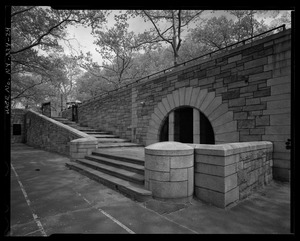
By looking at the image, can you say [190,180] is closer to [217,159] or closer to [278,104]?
[217,159]

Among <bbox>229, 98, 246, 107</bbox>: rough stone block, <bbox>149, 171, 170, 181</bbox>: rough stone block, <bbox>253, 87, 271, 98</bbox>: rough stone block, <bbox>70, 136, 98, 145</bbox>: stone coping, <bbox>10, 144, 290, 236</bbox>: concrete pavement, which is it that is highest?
<bbox>253, 87, 271, 98</bbox>: rough stone block

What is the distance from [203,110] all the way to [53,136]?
10667mm

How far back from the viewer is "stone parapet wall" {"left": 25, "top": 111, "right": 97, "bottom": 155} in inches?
297

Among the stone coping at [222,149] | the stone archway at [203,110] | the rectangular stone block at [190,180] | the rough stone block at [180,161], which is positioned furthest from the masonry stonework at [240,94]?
the rough stone block at [180,161]

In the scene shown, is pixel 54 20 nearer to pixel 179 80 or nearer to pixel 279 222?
pixel 179 80

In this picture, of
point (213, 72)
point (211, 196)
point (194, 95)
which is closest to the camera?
point (211, 196)

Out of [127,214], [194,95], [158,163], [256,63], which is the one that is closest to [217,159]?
[158,163]

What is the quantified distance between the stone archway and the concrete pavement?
2.47 m

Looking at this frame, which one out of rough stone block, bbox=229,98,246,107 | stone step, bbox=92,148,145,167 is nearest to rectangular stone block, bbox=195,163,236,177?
stone step, bbox=92,148,145,167

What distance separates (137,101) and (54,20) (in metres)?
6.55

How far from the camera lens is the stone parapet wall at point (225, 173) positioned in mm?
3197

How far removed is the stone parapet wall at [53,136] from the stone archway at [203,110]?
147 inches

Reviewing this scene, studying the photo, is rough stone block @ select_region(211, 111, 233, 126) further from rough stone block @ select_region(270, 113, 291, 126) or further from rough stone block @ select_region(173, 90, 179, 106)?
rough stone block @ select_region(173, 90, 179, 106)

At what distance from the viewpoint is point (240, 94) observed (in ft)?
19.7
